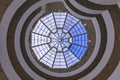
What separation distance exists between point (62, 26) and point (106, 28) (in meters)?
11.9

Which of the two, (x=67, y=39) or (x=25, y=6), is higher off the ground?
(x=25, y=6)

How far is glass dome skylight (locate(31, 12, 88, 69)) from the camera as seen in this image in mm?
25828

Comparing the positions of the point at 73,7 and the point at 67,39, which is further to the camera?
the point at 67,39

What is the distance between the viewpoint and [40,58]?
25312 mm

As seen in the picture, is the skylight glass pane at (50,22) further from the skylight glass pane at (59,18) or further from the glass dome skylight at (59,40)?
the skylight glass pane at (59,18)

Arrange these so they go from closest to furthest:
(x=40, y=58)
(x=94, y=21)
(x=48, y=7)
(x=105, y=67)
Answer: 1. (x=105, y=67)
2. (x=94, y=21)
3. (x=48, y=7)
4. (x=40, y=58)

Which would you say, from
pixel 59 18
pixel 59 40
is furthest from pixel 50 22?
pixel 59 40

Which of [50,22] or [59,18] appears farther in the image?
[50,22]

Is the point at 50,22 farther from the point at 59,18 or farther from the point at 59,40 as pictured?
the point at 59,40

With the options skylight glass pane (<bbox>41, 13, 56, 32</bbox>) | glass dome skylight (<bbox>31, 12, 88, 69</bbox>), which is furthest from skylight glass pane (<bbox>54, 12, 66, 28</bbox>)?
skylight glass pane (<bbox>41, 13, 56, 32</bbox>)

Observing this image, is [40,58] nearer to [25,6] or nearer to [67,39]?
[67,39]

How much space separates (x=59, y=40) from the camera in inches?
1122

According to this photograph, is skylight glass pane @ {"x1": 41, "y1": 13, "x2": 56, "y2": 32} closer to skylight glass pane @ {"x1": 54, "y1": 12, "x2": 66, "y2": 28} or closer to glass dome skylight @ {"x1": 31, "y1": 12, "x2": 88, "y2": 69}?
glass dome skylight @ {"x1": 31, "y1": 12, "x2": 88, "y2": 69}

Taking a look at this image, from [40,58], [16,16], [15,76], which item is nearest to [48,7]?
[40,58]
